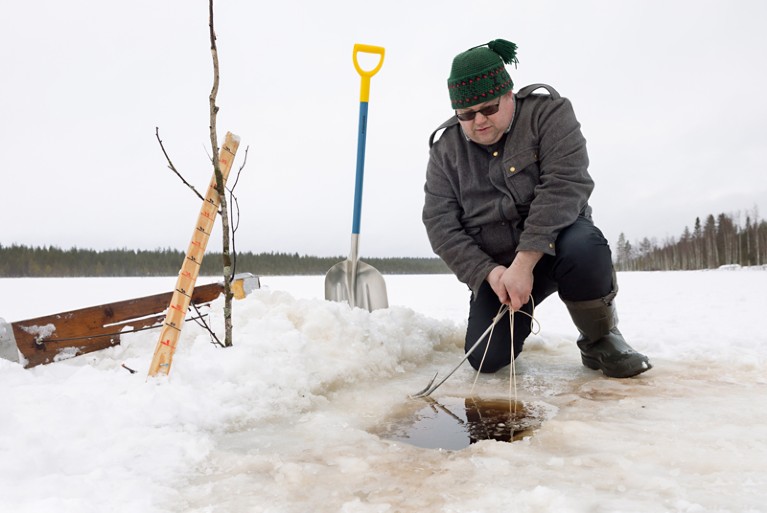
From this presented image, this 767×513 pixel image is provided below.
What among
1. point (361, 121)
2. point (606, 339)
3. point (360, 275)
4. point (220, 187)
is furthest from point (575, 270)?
point (361, 121)

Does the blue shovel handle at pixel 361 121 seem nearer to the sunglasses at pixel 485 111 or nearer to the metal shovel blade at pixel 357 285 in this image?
the metal shovel blade at pixel 357 285

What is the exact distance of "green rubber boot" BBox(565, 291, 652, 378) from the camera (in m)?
2.57

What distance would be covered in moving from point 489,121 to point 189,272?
155 centimetres

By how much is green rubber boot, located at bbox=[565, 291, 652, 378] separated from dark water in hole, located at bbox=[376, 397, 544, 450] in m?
0.61

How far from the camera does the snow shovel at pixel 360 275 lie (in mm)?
4062

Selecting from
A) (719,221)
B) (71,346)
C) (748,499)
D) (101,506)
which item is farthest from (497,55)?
(719,221)

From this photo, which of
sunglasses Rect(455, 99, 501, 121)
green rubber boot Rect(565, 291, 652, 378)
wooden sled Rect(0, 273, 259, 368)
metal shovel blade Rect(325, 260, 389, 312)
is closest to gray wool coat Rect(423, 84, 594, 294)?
sunglasses Rect(455, 99, 501, 121)

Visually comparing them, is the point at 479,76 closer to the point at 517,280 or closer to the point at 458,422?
the point at 517,280

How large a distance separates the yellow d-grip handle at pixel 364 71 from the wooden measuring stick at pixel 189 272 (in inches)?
72.6

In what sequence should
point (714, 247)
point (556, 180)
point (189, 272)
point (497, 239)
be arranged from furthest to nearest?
1. point (714, 247)
2. point (497, 239)
3. point (556, 180)
4. point (189, 272)

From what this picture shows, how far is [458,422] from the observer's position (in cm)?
209

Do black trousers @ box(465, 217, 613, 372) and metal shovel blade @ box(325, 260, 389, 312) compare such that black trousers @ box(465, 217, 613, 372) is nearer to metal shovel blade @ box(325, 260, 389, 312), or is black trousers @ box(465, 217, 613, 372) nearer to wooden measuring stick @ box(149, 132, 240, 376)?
metal shovel blade @ box(325, 260, 389, 312)

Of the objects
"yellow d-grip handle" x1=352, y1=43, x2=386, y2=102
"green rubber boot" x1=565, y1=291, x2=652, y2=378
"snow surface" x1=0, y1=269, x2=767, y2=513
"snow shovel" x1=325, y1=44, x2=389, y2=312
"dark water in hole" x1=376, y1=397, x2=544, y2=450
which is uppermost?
"yellow d-grip handle" x1=352, y1=43, x2=386, y2=102

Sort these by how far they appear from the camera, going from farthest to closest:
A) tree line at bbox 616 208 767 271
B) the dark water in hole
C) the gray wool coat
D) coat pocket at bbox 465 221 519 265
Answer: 1. tree line at bbox 616 208 767 271
2. coat pocket at bbox 465 221 519 265
3. the gray wool coat
4. the dark water in hole
